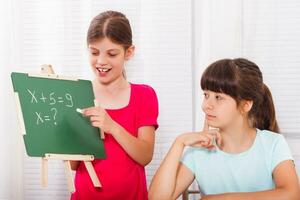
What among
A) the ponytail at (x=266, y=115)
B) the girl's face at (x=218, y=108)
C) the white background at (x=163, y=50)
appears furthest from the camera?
the white background at (x=163, y=50)

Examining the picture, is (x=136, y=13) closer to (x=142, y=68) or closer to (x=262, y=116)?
(x=142, y=68)

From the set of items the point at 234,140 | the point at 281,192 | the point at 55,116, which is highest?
the point at 55,116

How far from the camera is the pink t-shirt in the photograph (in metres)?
1.80

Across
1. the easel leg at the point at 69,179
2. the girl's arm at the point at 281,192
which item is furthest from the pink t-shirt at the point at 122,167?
the girl's arm at the point at 281,192

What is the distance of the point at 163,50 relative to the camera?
235cm

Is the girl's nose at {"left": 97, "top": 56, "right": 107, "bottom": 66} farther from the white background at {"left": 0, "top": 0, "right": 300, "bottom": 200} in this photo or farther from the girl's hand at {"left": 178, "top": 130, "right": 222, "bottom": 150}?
the white background at {"left": 0, "top": 0, "right": 300, "bottom": 200}

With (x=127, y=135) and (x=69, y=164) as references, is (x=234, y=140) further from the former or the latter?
(x=69, y=164)

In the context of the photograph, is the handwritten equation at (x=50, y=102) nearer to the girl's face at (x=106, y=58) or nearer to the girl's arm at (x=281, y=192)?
the girl's face at (x=106, y=58)

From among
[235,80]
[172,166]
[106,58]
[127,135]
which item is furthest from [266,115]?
[106,58]

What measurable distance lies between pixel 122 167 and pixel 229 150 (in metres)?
0.40

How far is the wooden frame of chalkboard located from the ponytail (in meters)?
0.58

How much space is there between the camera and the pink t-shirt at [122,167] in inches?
70.8

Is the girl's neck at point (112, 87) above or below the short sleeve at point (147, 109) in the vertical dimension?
above

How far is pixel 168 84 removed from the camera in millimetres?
2354
